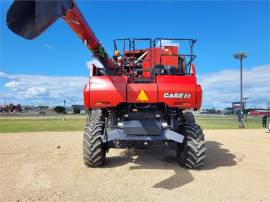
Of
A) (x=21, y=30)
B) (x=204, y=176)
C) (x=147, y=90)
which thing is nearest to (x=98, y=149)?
(x=147, y=90)

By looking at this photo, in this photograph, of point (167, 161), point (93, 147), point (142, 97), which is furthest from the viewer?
point (167, 161)

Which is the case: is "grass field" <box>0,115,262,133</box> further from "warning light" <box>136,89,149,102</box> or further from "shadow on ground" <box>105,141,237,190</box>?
"warning light" <box>136,89,149,102</box>

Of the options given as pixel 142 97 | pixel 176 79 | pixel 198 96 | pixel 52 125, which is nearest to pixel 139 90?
pixel 142 97

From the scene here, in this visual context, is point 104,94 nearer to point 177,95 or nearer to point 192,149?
point 177,95

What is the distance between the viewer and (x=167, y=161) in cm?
1046

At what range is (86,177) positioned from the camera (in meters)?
8.16

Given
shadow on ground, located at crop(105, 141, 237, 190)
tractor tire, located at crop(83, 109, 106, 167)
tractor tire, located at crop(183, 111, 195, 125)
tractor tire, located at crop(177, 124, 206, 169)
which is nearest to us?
shadow on ground, located at crop(105, 141, 237, 190)

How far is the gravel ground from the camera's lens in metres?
6.59

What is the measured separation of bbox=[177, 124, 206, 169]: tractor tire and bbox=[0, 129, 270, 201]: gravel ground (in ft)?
0.71

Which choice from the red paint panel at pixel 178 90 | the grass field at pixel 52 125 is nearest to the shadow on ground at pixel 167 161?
the red paint panel at pixel 178 90

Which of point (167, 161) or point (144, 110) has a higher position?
point (144, 110)

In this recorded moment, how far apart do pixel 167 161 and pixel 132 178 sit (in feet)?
8.45

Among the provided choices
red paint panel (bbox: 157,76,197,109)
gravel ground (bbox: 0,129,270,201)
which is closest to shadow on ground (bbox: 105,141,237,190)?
gravel ground (bbox: 0,129,270,201)

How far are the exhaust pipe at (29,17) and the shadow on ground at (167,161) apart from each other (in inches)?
154
